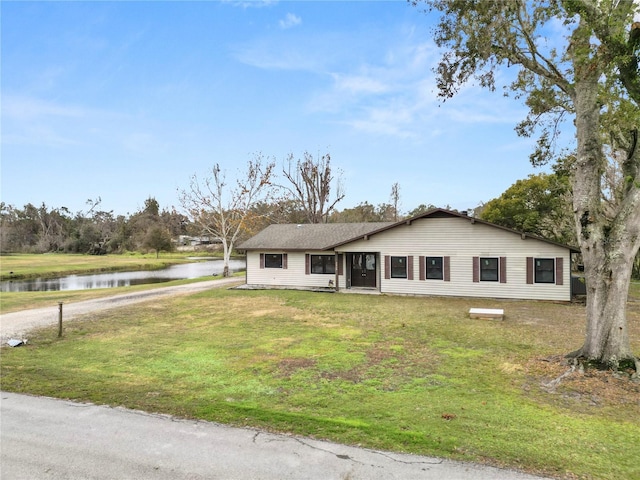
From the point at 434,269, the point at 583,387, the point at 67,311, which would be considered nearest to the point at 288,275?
the point at 434,269

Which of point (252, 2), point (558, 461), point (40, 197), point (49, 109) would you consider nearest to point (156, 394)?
point (558, 461)

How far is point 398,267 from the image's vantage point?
65.6 feet

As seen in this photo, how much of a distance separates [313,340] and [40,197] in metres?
106

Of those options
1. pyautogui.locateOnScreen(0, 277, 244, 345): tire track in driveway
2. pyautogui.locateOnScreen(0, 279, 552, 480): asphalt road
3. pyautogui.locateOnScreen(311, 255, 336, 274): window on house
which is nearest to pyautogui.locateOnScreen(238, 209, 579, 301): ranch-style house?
pyautogui.locateOnScreen(311, 255, 336, 274): window on house

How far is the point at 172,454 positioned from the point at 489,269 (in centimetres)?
1712

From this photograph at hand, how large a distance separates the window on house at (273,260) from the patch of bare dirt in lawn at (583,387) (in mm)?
16799

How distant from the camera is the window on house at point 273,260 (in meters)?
23.1

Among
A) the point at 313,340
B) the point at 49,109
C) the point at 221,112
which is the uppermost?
the point at 221,112

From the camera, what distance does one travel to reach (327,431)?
4891mm

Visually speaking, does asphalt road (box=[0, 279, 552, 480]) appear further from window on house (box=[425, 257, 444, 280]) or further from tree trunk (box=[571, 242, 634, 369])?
window on house (box=[425, 257, 444, 280])

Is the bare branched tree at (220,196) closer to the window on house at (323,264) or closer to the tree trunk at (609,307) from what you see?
the window on house at (323,264)

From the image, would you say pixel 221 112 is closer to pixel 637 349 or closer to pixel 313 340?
pixel 313 340

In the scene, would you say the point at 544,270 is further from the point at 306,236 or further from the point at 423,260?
the point at 306,236

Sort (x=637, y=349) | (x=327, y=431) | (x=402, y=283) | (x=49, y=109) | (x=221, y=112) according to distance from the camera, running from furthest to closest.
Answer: (x=221, y=112)
(x=49, y=109)
(x=402, y=283)
(x=637, y=349)
(x=327, y=431)
